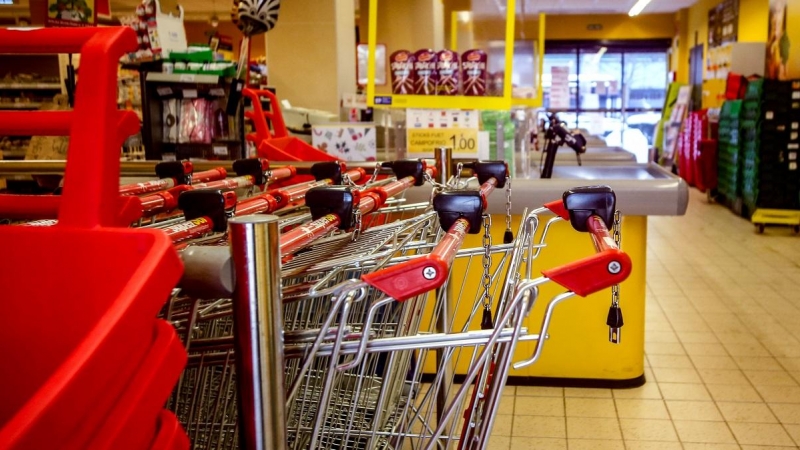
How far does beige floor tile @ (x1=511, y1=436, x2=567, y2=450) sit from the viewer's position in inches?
122

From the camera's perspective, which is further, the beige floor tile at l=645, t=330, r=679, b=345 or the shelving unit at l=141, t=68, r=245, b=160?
the shelving unit at l=141, t=68, r=245, b=160

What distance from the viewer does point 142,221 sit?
75.9 inches

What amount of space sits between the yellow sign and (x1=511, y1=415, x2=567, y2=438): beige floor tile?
4.95ft

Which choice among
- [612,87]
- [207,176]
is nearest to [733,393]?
[207,176]

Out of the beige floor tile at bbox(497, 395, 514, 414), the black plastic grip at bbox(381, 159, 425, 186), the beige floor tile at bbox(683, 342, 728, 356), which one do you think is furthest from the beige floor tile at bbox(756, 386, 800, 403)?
the black plastic grip at bbox(381, 159, 425, 186)

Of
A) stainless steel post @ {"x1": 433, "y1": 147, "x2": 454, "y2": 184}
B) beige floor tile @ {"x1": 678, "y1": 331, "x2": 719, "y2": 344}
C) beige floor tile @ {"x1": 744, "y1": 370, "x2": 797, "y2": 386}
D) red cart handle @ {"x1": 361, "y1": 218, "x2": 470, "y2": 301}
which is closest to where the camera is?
red cart handle @ {"x1": 361, "y1": 218, "x2": 470, "y2": 301}

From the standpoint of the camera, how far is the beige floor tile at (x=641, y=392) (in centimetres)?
360

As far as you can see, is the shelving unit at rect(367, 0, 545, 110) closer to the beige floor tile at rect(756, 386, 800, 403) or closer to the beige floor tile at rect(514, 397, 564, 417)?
the beige floor tile at rect(514, 397, 564, 417)

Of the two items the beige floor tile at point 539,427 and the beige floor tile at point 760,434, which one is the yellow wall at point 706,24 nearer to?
the beige floor tile at point 760,434

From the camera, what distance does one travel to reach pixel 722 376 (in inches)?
151

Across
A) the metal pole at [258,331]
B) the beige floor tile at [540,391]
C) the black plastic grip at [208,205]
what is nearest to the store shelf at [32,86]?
the beige floor tile at [540,391]

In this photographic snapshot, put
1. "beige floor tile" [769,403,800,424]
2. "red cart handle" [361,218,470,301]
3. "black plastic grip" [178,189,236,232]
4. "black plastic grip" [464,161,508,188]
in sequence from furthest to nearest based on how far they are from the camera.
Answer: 1. "beige floor tile" [769,403,800,424]
2. "black plastic grip" [464,161,508,188]
3. "black plastic grip" [178,189,236,232]
4. "red cart handle" [361,218,470,301]

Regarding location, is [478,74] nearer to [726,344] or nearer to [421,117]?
[421,117]

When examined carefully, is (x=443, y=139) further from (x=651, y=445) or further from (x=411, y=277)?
(x=411, y=277)
